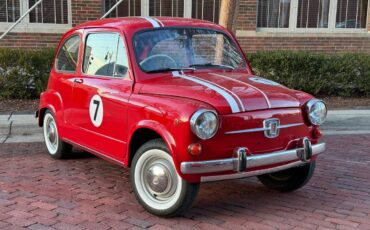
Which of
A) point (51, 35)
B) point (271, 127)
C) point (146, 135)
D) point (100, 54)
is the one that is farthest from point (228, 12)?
point (51, 35)

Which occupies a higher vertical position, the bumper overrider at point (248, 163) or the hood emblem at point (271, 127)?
the hood emblem at point (271, 127)

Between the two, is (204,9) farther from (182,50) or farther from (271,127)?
(271,127)

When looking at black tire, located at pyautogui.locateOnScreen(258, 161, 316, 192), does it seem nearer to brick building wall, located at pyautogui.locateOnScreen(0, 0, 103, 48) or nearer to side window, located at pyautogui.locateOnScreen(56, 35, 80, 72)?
side window, located at pyautogui.locateOnScreen(56, 35, 80, 72)

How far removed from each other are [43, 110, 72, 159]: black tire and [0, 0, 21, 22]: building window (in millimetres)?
6214

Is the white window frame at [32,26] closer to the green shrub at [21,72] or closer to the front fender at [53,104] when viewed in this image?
the green shrub at [21,72]

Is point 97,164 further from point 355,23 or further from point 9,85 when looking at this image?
point 355,23

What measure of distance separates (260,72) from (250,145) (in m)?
6.08

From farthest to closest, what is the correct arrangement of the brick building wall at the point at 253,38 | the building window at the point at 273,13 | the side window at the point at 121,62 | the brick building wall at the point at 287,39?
the building window at the point at 273,13
the brick building wall at the point at 287,39
the brick building wall at the point at 253,38
the side window at the point at 121,62

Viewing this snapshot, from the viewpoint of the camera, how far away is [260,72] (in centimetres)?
968

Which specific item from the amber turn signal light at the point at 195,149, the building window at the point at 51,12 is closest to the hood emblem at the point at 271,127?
the amber turn signal light at the point at 195,149

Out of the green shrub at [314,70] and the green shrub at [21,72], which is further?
the green shrub at [314,70]

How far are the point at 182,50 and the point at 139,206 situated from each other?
63.8 inches

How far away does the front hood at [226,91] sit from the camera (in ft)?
12.3

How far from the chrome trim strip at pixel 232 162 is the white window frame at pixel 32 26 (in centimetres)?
876
